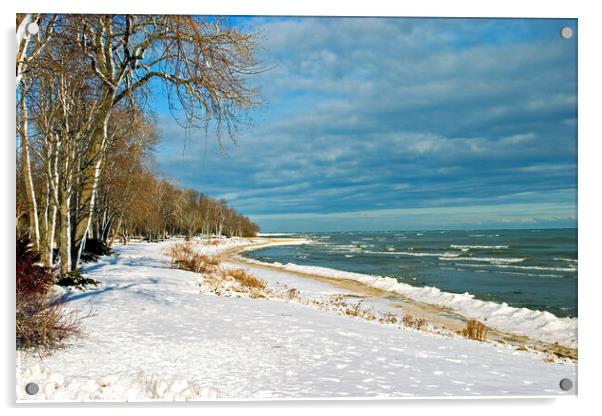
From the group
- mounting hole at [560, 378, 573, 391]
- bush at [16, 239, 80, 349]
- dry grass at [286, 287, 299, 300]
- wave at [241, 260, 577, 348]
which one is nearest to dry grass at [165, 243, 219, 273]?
wave at [241, 260, 577, 348]

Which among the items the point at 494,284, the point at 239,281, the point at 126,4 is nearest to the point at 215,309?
the point at 239,281

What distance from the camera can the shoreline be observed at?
5.30 m

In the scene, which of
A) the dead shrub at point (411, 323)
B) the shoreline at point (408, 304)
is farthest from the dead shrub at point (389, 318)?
the shoreline at point (408, 304)

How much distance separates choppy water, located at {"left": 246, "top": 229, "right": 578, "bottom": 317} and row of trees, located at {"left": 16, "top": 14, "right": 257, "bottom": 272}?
168 cm

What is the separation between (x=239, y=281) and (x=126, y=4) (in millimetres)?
3627

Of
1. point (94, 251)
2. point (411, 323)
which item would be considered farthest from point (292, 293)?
point (94, 251)

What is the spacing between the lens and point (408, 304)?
26.1ft

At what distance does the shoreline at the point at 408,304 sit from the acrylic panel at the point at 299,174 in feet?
0.25

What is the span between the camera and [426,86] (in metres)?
4.46

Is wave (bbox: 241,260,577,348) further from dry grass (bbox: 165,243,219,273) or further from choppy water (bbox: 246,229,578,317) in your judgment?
dry grass (bbox: 165,243,219,273)

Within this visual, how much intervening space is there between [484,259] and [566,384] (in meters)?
2.89

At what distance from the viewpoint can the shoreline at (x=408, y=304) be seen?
5.30m

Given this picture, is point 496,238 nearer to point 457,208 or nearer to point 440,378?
point 457,208
